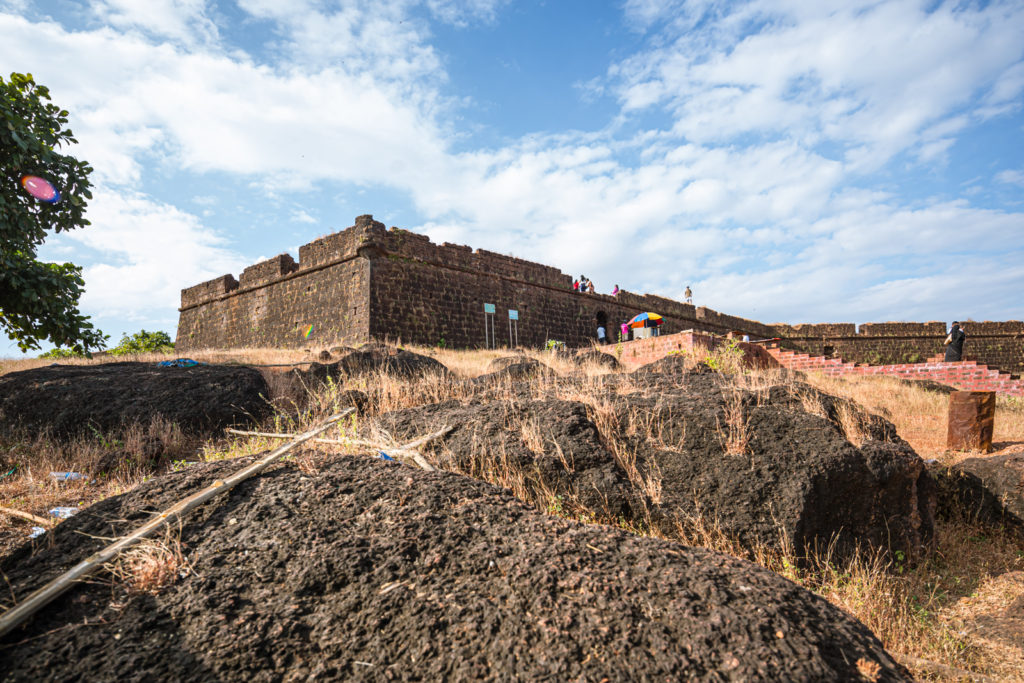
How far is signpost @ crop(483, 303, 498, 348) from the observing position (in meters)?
17.2

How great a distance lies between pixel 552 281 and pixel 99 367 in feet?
46.3

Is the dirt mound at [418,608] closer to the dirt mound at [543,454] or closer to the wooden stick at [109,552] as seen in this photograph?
the wooden stick at [109,552]

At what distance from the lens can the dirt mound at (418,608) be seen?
5.35ft

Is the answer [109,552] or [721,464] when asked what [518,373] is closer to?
[721,464]

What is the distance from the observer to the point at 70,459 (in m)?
5.27

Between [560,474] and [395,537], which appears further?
[560,474]

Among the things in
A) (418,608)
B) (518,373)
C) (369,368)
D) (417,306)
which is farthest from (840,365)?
(418,608)

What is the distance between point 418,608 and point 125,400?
620 centimetres

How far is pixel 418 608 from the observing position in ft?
6.03

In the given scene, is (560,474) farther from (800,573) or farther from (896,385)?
(896,385)

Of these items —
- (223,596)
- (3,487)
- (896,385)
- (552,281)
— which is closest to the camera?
(223,596)

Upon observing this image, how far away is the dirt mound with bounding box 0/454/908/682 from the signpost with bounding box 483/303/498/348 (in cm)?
1481

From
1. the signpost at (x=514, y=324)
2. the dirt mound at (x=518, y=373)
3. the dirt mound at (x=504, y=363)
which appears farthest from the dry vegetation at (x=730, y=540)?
the signpost at (x=514, y=324)

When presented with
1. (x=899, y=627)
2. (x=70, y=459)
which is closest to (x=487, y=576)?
(x=899, y=627)
